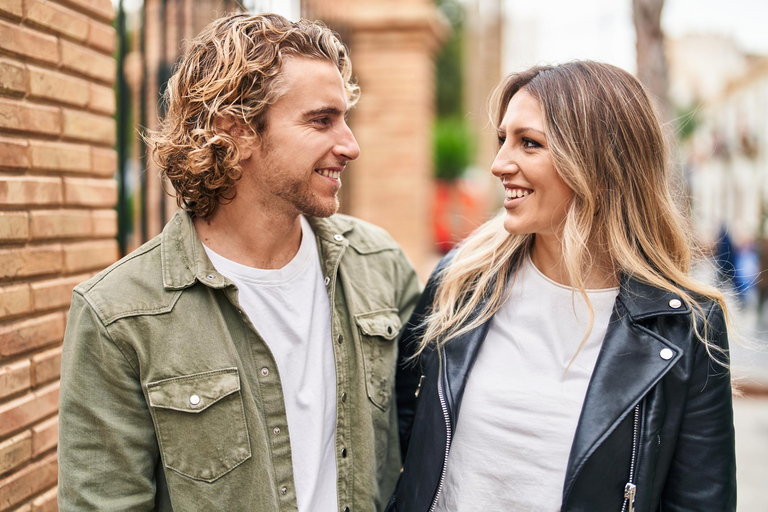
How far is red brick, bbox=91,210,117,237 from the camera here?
276cm

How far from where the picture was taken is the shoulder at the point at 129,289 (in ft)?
6.47

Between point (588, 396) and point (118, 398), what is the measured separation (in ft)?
4.60

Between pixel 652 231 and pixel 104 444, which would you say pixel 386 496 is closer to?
pixel 104 444

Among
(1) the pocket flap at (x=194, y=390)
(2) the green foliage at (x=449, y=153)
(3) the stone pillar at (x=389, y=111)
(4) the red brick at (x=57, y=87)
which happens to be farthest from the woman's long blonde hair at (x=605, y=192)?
(2) the green foliage at (x=449, y=153)

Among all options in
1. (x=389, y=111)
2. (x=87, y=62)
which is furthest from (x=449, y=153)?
(x=87, y=62)

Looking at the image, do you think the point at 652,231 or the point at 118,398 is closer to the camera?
the point at 118,398

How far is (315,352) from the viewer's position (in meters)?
2.30

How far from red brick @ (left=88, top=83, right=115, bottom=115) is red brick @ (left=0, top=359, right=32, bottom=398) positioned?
41.3 inches

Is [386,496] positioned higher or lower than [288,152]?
lower

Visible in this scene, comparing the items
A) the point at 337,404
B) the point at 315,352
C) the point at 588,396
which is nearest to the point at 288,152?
the point at 315,352

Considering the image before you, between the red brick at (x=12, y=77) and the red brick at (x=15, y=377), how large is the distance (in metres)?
0.91

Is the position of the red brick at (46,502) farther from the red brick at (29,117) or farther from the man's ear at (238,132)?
the man's ear at (238,132)

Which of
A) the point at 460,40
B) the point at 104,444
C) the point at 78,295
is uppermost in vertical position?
the point at 460,40

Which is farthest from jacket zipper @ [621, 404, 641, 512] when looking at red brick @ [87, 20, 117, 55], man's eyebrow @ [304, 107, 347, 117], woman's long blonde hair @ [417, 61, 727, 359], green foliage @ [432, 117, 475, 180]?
green foliage @ [432, 117, 475, 180]
